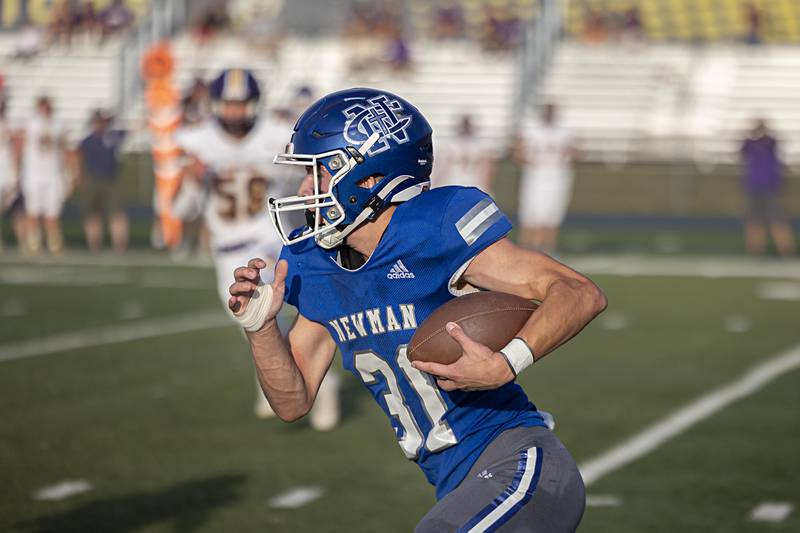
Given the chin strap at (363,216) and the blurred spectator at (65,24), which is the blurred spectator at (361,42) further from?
the chin strap at (363,216)

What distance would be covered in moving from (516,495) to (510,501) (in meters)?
0.02

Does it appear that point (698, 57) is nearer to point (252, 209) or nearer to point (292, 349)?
point (252, 209)

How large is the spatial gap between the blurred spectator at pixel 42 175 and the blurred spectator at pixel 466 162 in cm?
497

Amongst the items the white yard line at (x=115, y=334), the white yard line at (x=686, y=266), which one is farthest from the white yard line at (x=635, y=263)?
the white yard line at (x=115, y=334)

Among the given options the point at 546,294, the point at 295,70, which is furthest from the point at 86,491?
the point at 295,70

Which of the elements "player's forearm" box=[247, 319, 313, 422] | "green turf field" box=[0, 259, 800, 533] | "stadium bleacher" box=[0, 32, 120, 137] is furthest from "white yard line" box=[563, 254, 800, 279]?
"stadium bleacher" box=[0, 32, 120, 137]

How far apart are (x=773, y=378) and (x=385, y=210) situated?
535 centimetres

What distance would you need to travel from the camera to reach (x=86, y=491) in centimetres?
564

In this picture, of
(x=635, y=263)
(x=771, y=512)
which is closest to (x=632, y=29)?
(x=635, y=263)

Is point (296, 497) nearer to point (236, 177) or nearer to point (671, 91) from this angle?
point (236, 177)

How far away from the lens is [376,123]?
333cm

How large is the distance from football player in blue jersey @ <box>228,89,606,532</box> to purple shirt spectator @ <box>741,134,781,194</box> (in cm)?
1372

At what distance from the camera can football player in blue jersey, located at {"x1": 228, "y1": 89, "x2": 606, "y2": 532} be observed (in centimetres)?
311

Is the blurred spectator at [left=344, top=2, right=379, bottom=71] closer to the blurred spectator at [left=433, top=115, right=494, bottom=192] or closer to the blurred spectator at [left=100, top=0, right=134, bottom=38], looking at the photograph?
the blurred spectator at [left=100, top=0, right=134, bottom=38]
